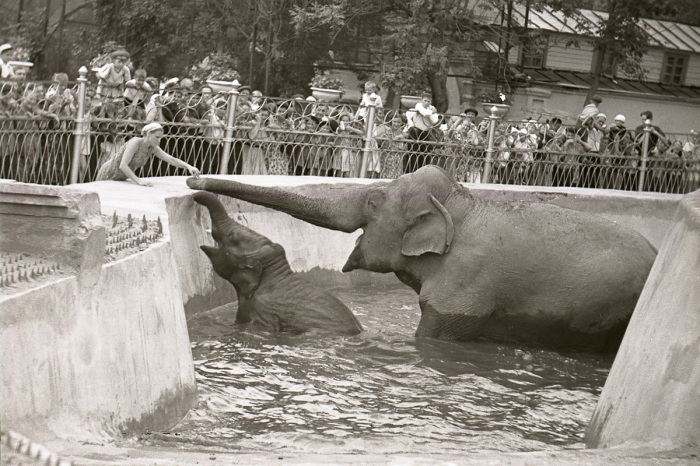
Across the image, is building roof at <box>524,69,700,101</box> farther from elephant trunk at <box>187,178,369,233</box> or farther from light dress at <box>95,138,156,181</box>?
elephant trunk at <box>187,178,369,233</box>

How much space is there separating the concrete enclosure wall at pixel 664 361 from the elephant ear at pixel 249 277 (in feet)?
13.6

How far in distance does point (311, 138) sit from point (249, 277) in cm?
558

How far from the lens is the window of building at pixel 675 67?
3847cm

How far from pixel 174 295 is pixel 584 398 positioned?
10.6 ft

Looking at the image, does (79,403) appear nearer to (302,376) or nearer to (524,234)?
(302,376)

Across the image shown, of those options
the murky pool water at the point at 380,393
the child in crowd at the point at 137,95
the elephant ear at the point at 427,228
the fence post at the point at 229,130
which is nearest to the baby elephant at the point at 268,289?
the murky pool water at the point at 380,393

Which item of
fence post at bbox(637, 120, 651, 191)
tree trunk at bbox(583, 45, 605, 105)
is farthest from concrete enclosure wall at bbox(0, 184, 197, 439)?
tree trunk at bbox(583, 45, 605, 105)

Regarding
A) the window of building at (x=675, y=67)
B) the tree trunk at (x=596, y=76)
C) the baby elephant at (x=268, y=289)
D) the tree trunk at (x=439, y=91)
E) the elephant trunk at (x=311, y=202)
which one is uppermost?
the window of building at (x=675, y=67)

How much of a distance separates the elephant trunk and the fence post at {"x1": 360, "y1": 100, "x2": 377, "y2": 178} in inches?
208

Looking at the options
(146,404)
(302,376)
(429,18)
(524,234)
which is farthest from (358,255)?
(429,18)

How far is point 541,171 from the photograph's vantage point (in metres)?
17.5

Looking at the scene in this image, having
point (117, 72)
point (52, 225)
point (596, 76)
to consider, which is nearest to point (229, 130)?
point (117, 72)

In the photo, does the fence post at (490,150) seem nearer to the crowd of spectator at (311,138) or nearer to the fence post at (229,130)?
the crowd of spectator at (311,138)

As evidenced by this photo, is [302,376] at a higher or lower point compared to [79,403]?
lower
